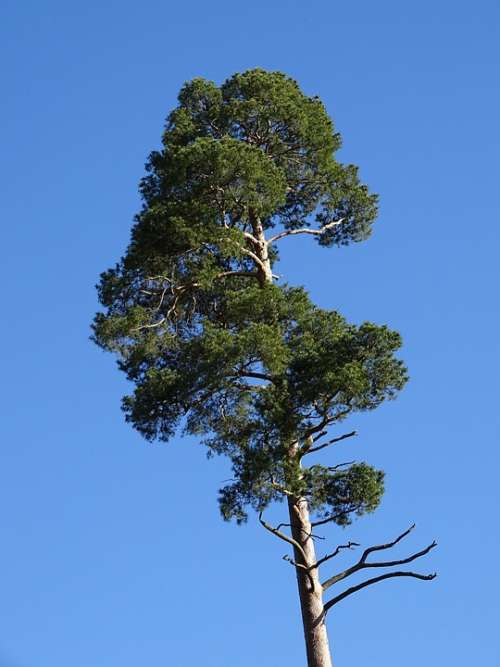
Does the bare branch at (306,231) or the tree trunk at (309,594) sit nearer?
the tree trunk at (309,594)

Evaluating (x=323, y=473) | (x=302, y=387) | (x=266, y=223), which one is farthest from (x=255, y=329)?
(x=266, y=223)

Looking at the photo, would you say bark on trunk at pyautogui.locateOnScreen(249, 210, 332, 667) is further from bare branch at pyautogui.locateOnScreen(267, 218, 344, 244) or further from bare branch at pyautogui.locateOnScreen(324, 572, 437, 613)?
bare branch at pyautogui.locateOnScreen(267, 218, 344, 244)

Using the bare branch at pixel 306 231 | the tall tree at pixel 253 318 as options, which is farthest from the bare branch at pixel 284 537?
the bare branch at pixel 306 231

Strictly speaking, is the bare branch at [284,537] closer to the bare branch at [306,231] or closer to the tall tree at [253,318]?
the tall tree at [253,318]

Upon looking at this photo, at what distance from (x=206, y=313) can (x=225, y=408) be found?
76.6 inches

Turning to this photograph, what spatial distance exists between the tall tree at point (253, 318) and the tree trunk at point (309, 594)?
21mm

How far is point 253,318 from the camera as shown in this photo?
2044cm

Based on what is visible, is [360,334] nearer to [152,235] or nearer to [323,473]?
[323,473]

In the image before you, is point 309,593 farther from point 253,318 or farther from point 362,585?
point 253,318

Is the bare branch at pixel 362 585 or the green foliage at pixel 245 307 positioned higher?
the green foliage at pixel 245 307

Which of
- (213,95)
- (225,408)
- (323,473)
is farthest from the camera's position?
(213,95)

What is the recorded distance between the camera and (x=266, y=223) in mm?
23094

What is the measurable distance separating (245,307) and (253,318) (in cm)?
26

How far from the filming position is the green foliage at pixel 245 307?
19.5 meters
